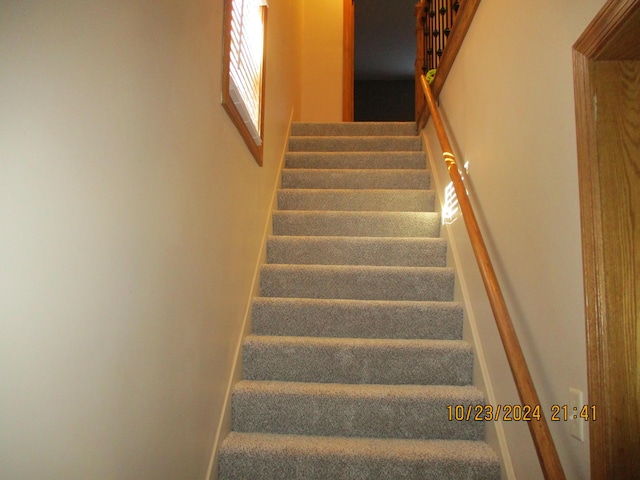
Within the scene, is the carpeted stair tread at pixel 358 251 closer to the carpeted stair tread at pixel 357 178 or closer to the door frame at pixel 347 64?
the carpeted stair tread at pixel 357 178

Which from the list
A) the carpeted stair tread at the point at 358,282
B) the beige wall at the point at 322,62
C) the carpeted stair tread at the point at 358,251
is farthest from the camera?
the beige wall at the point at 322,62

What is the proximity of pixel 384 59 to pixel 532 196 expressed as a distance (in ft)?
22.9

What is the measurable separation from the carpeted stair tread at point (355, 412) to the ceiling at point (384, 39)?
5.82 metres

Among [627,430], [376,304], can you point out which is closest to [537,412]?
[627,430]

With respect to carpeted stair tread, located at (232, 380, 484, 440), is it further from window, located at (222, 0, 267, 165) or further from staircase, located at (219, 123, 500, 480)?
window, located at (222, 0, 267, 165)

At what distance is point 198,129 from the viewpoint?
4.74 feet

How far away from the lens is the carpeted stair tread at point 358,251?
2621mm

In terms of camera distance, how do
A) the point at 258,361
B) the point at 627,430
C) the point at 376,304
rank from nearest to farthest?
the point at 627,430
the point at 258,361
the point at 376,304

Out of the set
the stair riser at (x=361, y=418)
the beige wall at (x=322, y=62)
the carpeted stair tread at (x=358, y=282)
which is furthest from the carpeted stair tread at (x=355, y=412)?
the beige wall at (x=322, y=62)

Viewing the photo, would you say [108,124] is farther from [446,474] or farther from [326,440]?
[446,474]

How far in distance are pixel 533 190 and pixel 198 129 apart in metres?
1.05

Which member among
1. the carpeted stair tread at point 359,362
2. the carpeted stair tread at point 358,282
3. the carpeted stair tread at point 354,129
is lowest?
the carpeted stair tread at point 359,362

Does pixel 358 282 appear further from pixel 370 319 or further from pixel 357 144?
pixel 357 144

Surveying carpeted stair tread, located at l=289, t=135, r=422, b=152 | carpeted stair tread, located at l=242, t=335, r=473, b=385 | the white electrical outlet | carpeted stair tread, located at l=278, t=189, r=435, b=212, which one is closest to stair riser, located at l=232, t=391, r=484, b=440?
carpeted stair tread, located at l=242, t=335, r=473, b=385
